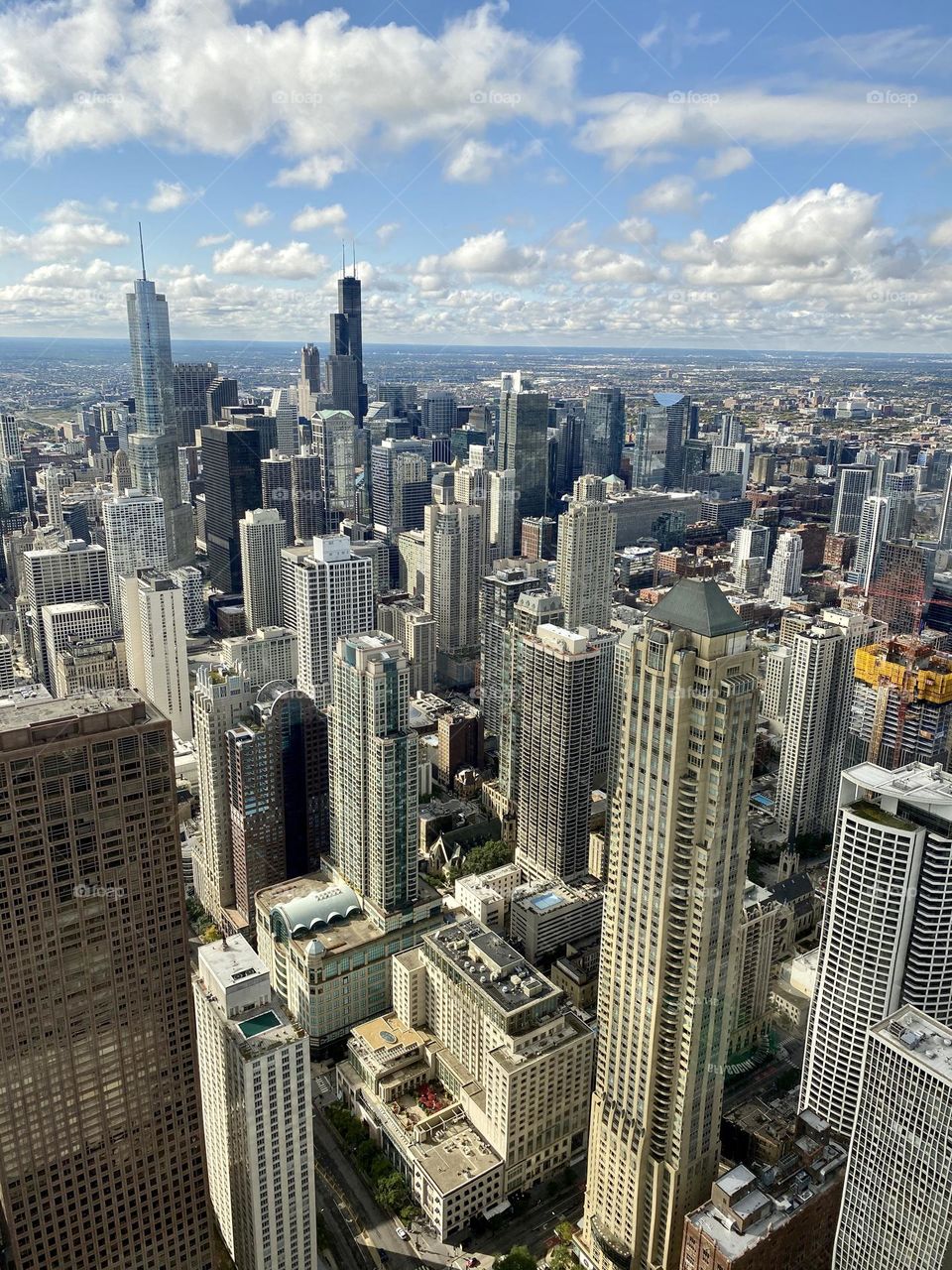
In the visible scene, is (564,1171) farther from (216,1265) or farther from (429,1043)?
(216,1265)

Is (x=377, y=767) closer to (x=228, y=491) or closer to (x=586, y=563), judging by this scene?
(x=586, y=563)

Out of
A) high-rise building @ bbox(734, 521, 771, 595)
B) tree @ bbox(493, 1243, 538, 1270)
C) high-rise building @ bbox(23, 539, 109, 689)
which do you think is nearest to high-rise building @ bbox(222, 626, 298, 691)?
high-rise building @ bbox(23, 539, 109, 689)

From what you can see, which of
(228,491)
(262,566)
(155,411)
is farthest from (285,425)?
(262,566)

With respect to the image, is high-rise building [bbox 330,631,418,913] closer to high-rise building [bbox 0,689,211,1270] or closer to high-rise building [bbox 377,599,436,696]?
high-rise building [bbox 0,689,211,1270]

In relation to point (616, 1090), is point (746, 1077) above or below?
below

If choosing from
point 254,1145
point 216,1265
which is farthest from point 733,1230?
point 216,1265

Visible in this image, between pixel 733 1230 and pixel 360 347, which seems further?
pixel 360 347
